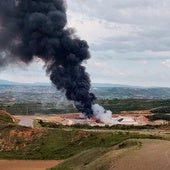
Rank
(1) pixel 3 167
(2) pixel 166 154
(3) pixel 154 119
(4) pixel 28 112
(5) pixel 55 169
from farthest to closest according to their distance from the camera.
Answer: (4) pixel 28 112 < (3) pixel 154 119 < (1) pixel 3 167 < (5) pixel 55 169 < (2) pixel 166 154

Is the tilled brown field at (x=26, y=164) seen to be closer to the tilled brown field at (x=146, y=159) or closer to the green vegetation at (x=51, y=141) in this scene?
the green vegetation at (x=51, y=141)

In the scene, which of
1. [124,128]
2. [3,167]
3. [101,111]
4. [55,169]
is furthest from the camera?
[101,111]

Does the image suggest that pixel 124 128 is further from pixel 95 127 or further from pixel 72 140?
pixel 72 140

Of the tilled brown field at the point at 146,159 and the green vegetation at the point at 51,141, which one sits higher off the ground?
the tilled brown field at the point at 146,159

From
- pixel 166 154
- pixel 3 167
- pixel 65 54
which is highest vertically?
pixel 65 54

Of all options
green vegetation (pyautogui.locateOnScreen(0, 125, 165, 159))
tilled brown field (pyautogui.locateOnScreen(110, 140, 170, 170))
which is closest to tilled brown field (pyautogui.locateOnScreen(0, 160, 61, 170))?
green vegetation (pyautogui.locateOnScreen(0, 125, 165, 159))

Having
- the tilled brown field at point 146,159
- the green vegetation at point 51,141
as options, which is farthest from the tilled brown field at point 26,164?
the tilled brown field at point 146,159

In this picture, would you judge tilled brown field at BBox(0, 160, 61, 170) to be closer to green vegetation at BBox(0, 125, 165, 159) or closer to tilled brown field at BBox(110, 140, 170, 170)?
green vegetation at BBox(0, 125, 165, 159)

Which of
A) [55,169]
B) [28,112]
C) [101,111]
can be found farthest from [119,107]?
[55,169]
